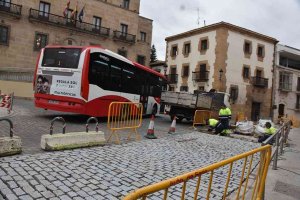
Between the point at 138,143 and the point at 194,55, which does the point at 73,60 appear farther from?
the point at 194,55

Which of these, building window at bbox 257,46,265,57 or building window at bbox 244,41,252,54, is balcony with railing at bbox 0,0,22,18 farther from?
building window at bbox 257,46,265,57

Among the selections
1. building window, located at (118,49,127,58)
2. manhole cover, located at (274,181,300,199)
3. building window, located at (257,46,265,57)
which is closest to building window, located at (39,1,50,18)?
building window, located at (118,49,127,58)

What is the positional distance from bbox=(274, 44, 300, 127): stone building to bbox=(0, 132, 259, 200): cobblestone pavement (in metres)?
32.6

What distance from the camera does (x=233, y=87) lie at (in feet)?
108

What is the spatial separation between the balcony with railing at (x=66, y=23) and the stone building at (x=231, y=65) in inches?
403

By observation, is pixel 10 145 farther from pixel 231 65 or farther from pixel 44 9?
pixel 231 65

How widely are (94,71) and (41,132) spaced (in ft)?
12.9

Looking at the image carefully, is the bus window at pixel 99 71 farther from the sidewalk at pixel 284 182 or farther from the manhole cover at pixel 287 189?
the manhole cover at pixel 287 189

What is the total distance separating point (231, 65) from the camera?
32688 millimetres

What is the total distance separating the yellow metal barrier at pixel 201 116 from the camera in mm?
16172

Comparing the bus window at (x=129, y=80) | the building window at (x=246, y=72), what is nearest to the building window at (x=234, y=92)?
the building window at (x=246, y=72)

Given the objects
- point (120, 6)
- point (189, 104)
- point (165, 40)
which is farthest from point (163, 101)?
point (165, 40)

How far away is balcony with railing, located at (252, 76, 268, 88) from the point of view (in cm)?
3459

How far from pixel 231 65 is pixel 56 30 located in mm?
19699
